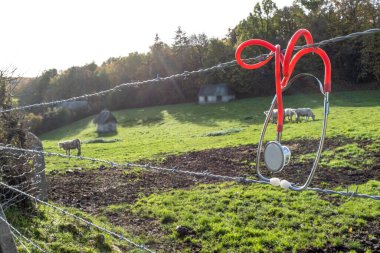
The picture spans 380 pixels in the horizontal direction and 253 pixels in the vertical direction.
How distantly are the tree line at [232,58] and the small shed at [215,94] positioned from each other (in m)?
1.25

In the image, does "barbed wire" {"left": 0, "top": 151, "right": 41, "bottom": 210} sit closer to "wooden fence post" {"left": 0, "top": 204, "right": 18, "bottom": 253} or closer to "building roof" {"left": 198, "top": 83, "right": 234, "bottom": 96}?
"wooden fence post" {"left": 0, "top": 204, "right": 18, "bottom": 253}

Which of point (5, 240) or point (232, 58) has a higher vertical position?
point (232, 58)

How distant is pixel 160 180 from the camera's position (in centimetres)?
1203

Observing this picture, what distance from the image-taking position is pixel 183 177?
1220cm

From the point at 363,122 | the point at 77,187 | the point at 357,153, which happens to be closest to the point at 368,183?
the point at 357,153

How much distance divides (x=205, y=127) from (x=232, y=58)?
1652 cm

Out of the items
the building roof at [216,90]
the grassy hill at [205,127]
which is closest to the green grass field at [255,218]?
the grassy hill at [205,127]

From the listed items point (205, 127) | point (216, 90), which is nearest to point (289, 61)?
point (205, 127)

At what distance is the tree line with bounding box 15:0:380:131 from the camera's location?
38344 mm

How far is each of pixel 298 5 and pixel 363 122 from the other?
1249 inches

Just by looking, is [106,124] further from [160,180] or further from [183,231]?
[183,231]

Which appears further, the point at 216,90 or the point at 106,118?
the point at 216,90

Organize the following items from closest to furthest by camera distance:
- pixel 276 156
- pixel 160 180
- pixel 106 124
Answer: pixel 276 156 < pixel 160 180 < pixel 106 124

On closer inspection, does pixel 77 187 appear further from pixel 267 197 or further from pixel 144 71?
pixel 144 71
